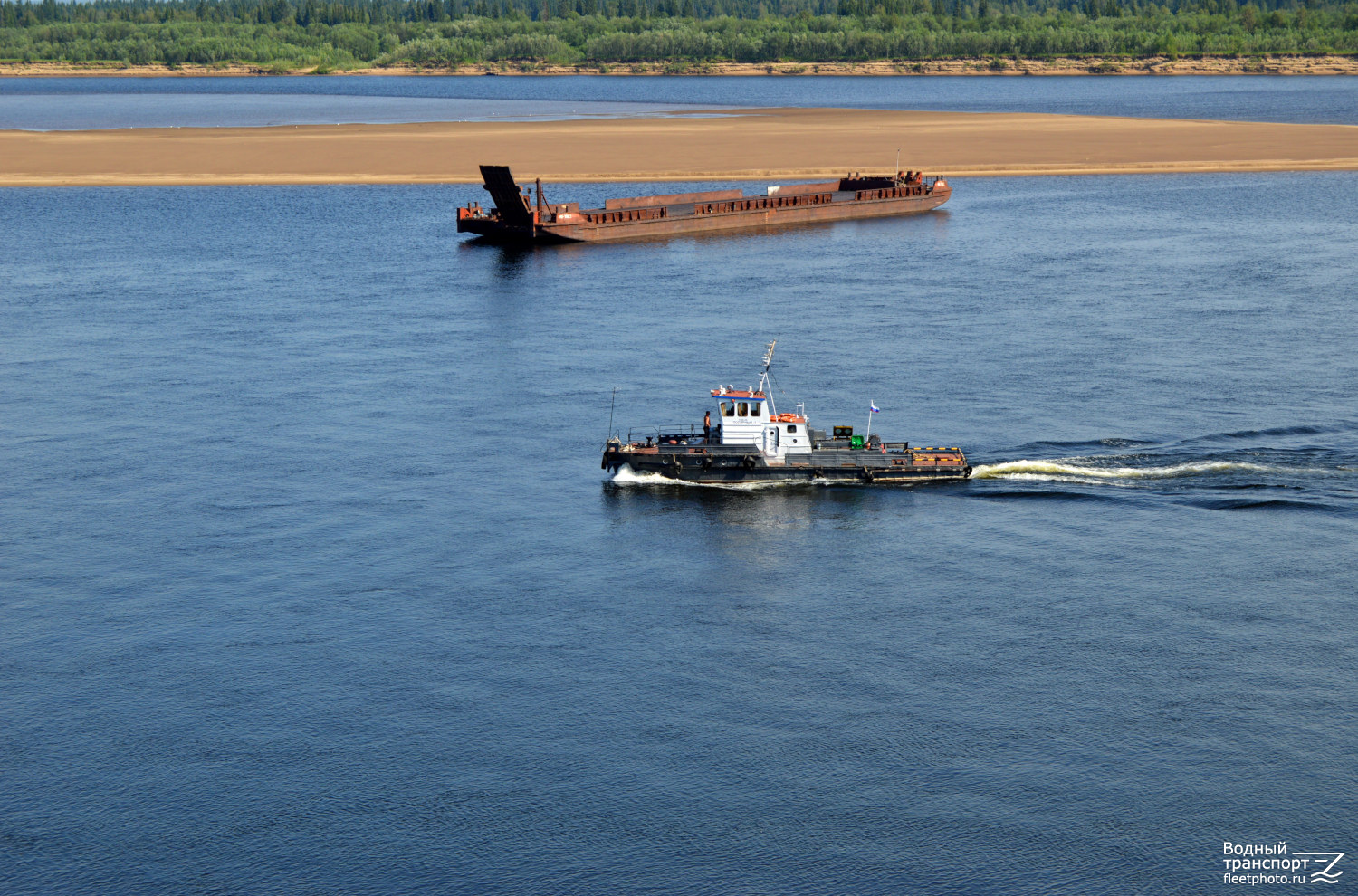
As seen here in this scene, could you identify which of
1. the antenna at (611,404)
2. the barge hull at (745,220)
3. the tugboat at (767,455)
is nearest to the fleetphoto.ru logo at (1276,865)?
the tugboat at (767,455)

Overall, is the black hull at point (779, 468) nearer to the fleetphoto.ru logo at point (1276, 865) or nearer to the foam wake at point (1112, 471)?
the foam wake at point (1112, 471)

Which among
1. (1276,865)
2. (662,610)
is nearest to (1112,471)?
(662,610)

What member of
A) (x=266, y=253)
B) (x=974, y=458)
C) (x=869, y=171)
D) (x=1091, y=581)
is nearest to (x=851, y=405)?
(x=974, y=458)

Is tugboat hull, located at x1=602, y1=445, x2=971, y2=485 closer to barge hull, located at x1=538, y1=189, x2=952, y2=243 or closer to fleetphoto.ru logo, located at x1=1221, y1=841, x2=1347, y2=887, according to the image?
fleetphoto.ru logo, located at x1=1221, y1=841, x2=1347, y2=887

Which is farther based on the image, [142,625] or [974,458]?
[974,458]

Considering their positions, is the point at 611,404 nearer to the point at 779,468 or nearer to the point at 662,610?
the point at 779,468

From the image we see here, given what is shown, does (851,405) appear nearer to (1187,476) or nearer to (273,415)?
(1187,476)
